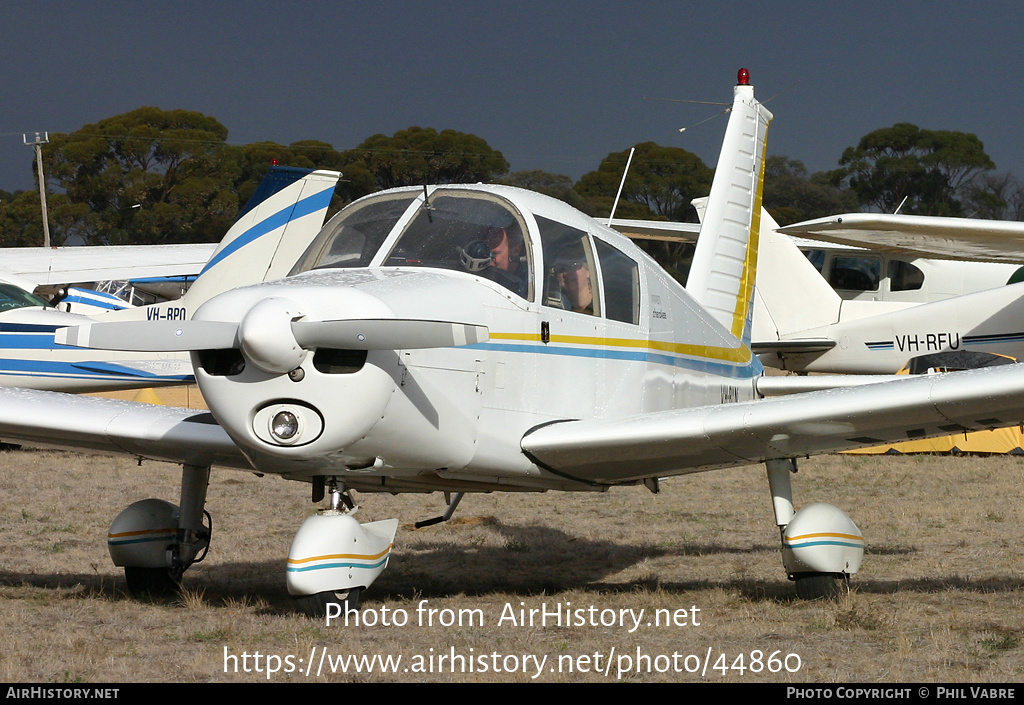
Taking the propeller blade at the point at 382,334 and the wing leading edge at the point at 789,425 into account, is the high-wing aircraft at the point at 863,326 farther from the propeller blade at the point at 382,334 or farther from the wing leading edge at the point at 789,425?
the propeller blade at the point at 382,334

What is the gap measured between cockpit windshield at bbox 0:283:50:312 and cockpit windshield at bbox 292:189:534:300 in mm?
9655

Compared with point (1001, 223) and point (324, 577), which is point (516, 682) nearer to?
point (324, 577)

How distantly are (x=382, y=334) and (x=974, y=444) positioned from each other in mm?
12224

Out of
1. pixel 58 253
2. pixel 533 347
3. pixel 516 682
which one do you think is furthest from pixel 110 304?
pixel 516 682

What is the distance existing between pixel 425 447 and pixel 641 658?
144cm

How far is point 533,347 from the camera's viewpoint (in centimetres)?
573

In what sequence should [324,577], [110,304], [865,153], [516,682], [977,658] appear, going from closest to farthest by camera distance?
[516,682] → [977,658] → [324,577] → [110,304] → [865,153]

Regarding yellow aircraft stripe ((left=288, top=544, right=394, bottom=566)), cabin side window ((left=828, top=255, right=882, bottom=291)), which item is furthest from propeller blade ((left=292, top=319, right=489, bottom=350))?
cabin side window ((left=828, top=255, right=882, bottom=291))

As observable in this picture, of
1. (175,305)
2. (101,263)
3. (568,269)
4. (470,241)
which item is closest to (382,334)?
(470,241)

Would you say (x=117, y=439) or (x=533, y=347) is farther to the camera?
(x=117, y=439)

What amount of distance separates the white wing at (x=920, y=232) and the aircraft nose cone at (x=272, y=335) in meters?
12.2

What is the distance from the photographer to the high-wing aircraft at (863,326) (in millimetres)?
17938

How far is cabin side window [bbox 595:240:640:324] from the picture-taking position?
6.32m

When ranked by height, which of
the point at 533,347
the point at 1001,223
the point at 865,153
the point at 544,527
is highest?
the point at 865,153
